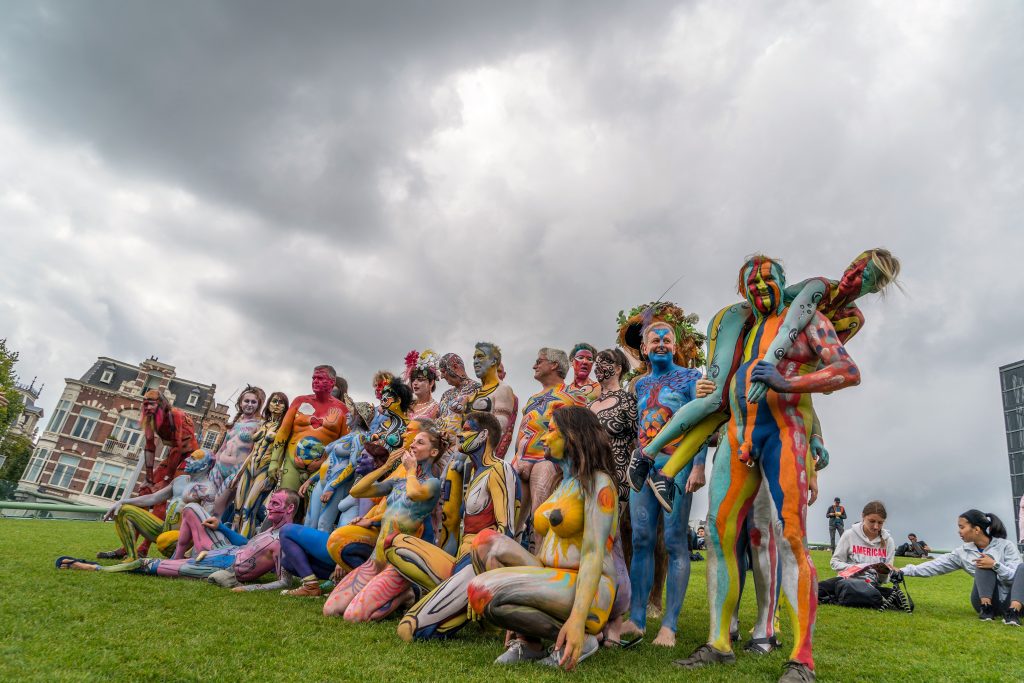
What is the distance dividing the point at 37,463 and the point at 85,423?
469cm

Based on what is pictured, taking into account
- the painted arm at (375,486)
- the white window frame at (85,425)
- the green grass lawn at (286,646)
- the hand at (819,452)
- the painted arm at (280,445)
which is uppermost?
the white window frame at (85,425)

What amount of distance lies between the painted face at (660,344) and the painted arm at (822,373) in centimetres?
169

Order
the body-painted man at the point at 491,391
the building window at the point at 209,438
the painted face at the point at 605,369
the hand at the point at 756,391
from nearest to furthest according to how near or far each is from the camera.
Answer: the hand at the point at 756,391
the painted face at the point at 605,369
the body-painted man at the point at 491,391
the building window at the point at 209,438

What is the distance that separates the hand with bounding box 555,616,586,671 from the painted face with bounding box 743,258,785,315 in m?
2.67

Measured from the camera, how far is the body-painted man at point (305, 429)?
8.57 meters

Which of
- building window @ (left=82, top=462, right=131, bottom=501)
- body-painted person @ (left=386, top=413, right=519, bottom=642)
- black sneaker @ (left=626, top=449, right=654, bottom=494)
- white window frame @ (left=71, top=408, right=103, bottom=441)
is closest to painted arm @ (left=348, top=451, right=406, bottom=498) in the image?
body-painted person @ (left=386, top=413, right=519, bottom=642)

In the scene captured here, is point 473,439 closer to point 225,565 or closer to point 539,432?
point 539,432

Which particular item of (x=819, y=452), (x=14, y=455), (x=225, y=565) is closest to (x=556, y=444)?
(x=819, y=452)

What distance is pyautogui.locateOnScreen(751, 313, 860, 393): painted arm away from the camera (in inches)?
148

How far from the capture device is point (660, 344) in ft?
18.7

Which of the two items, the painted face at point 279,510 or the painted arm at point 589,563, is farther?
the painted face at point 279,510

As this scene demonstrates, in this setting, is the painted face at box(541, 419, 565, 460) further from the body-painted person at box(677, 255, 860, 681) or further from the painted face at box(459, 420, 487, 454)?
the painted face at box(459, 420, 487, 454)

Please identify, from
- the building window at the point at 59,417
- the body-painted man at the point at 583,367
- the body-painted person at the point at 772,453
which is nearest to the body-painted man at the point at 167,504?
the body-painted man at the point at 583,367

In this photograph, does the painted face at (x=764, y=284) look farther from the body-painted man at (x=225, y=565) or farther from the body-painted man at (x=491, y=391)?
the body-painted man at (x=225, y=565)
